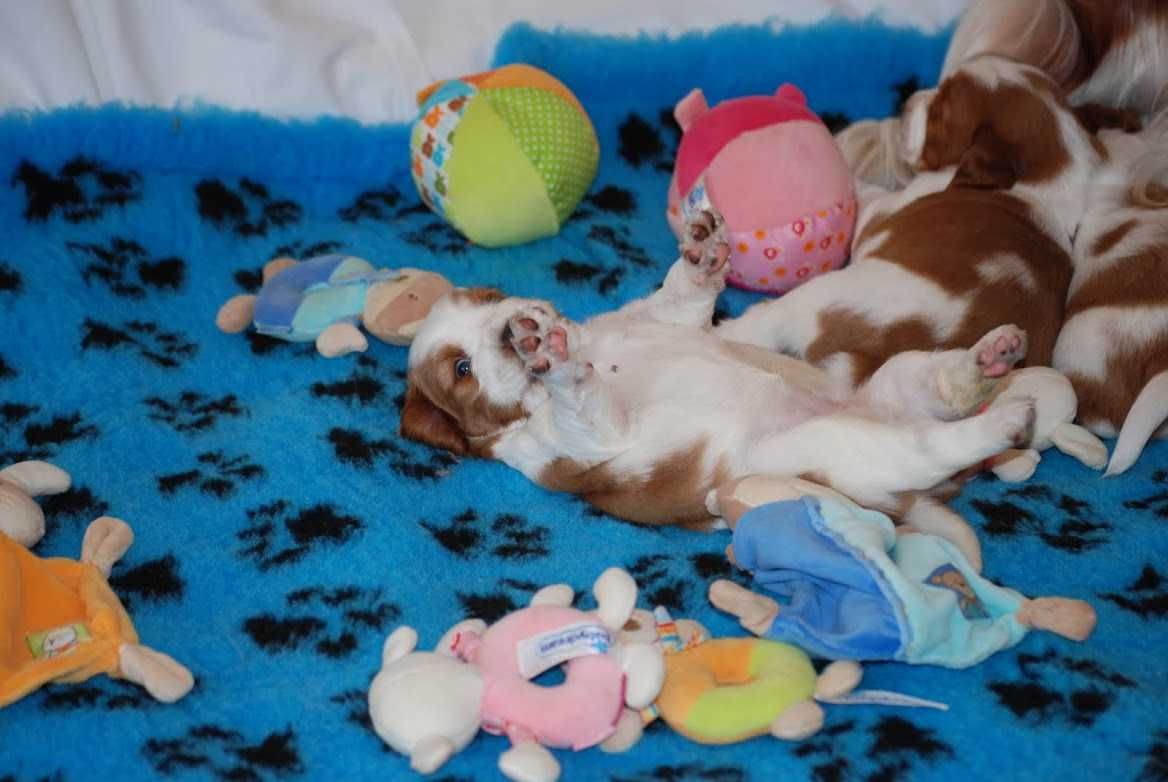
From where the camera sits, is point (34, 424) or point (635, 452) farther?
point (34, 424)

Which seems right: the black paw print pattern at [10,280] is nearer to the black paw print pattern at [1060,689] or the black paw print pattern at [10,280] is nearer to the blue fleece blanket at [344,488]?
the blue fleece blanket at [344,488]

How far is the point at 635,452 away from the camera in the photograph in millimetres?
2584

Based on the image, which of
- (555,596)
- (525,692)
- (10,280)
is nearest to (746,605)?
(555,596)

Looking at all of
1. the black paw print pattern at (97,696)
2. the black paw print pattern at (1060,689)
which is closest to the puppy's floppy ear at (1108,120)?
the black paw print pattern at (1060,689)

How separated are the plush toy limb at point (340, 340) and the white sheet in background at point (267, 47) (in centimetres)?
109

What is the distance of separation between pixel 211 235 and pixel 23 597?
1647 millimetres

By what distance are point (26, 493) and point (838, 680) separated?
5.43 ft

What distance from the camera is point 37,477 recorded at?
2.59m

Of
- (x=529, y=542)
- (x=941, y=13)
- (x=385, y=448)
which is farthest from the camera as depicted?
(x=941, y=13)

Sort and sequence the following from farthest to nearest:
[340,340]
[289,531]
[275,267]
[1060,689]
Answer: [275,267] → [340,340] → [289,531] → [1060,689]

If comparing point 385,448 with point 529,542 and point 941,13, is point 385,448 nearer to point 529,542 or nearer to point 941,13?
point 529,542

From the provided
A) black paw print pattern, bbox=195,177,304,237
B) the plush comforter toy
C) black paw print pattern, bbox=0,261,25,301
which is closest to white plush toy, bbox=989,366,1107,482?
the plush comforter toy

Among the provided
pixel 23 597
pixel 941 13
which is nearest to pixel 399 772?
pixel 23 597

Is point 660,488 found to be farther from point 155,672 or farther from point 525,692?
point 155,672
